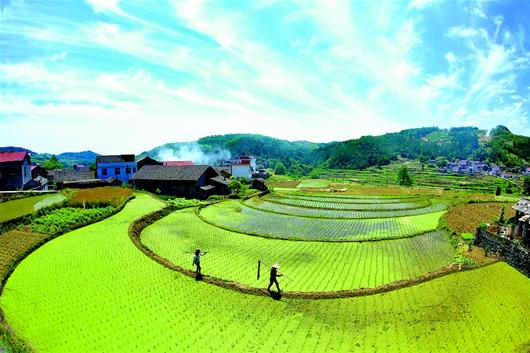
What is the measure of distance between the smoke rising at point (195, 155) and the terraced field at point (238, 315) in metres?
119

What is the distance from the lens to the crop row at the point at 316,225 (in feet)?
76.5

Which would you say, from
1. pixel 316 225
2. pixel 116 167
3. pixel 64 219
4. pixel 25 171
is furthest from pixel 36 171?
pixel 316 225

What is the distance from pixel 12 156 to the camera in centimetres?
3647

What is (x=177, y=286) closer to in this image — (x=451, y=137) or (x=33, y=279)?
(x=33, y=279)

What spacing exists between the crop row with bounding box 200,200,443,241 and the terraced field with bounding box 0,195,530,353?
9581mm

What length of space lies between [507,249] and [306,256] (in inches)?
399

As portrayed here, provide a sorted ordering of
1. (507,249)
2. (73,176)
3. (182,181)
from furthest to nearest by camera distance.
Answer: (73,176) < (182,181) < (507,249)

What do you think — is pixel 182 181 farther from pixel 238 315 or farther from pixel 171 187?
pixel 238 315

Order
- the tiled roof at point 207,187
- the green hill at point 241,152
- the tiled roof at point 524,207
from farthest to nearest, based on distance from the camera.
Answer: the green hill at point 241,152 < the tiled roof at point 207,187 < the tiled roof at point 524,207

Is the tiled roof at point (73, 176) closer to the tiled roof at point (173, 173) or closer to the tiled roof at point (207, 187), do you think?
the tiled roof at point (173, 173)

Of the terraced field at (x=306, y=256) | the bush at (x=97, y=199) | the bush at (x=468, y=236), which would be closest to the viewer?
the terraced field at (x=306, y=256)

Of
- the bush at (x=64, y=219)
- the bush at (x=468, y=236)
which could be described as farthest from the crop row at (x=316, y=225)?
the bush at (x=64, y=219)

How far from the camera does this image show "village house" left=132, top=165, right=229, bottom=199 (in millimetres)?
40531

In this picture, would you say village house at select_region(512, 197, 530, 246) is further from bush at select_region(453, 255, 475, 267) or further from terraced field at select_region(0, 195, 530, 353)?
terraced field at select_region(0, 195, 530, 353)
